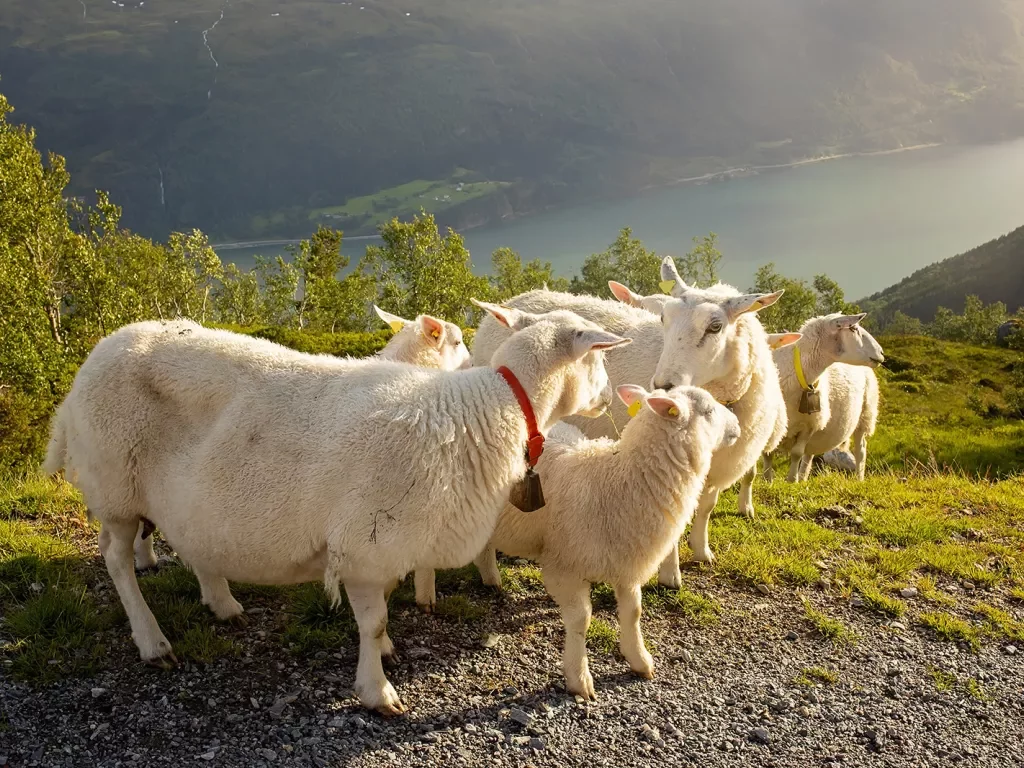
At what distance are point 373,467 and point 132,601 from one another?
224 cm

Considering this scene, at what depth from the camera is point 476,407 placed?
5.18 metres

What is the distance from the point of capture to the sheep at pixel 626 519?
5590 mm

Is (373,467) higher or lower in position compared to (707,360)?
lower

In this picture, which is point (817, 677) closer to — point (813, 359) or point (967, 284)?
point (813, 359)

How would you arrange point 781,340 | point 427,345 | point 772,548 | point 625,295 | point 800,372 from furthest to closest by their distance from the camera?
point 800,372, point 625,295, point 781,340, point 772,548, point 427,345

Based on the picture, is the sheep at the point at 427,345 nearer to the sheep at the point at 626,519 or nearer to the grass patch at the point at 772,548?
the sheep at the point at 626,519

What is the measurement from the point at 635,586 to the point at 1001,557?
16.9ft

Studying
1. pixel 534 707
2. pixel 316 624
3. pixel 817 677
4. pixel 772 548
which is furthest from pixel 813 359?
pixel 316 624

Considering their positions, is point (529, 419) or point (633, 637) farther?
point (633, 637)

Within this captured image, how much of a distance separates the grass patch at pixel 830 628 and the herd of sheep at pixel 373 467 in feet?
6.06

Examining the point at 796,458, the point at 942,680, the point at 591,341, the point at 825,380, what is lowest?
the point at 942,680

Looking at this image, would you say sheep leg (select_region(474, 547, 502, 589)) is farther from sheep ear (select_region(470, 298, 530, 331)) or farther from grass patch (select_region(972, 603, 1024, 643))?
grass patch (select_region(972, 603, 1024, 643))

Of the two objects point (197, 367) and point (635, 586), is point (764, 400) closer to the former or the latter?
point (635, 586)

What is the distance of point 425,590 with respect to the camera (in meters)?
6.44
